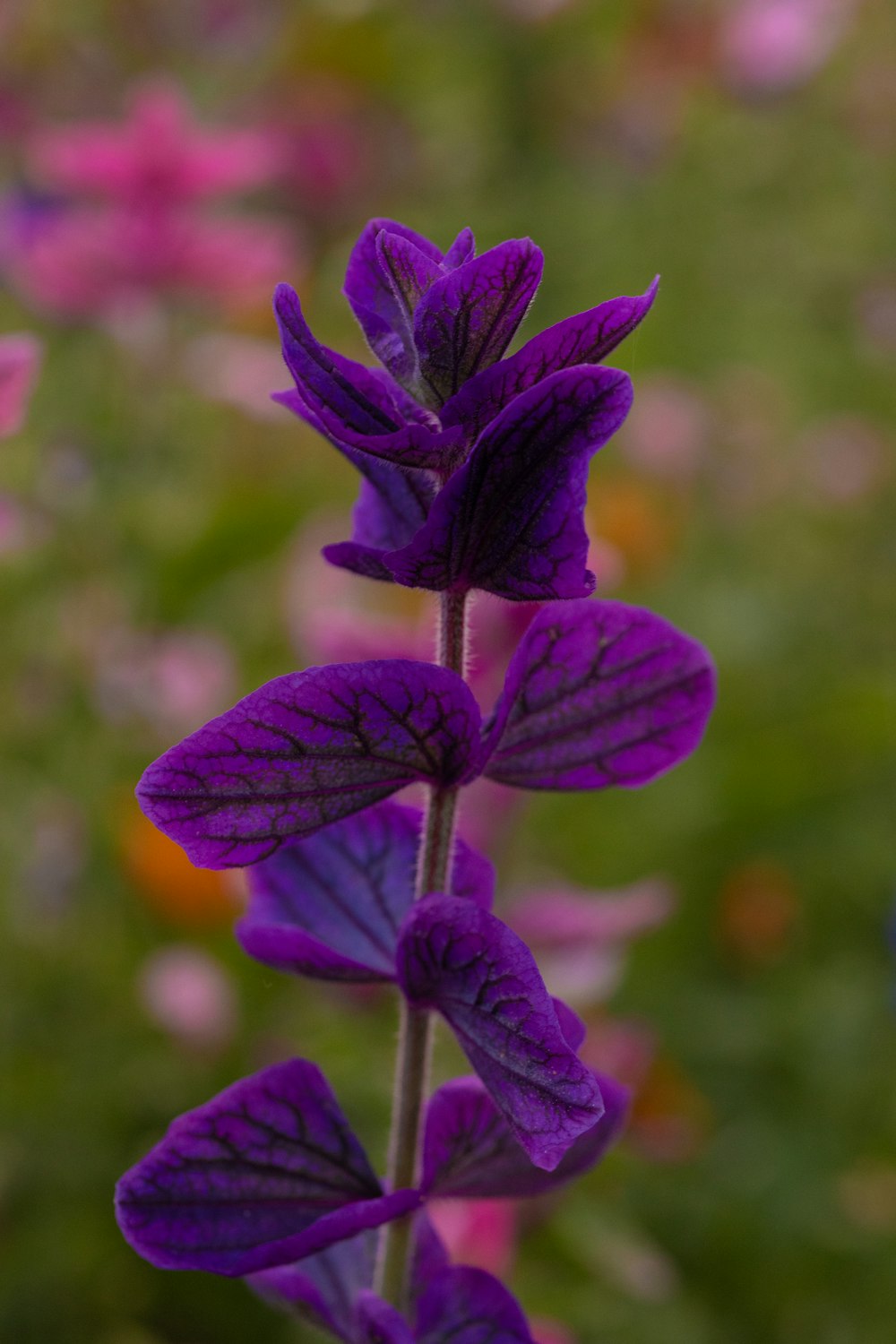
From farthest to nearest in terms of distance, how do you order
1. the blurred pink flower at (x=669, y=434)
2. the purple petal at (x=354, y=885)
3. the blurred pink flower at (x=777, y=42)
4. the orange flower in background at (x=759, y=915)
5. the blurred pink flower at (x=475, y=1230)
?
1. the blurred pink flower at (x=777, y=42)
2. the blurred pink flower at (x=669, y=434)
3. the orange flower in background at (x=759, y=915)
4. the blurred pink flower at (x=475, y=1230)
5. the purple petal at (x=354, y=885)

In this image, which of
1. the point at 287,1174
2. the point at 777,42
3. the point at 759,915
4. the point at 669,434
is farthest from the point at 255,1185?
the point at 777,42

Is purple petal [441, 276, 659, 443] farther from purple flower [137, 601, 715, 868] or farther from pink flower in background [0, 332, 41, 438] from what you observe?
pink flower in background [0, 332, 41, 438]

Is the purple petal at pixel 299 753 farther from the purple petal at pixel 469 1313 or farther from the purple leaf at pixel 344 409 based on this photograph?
the purple petal at pixel 469 1313

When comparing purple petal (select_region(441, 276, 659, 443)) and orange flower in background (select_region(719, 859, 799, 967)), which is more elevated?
purple petal (select_region(441, 276, 659, 443))

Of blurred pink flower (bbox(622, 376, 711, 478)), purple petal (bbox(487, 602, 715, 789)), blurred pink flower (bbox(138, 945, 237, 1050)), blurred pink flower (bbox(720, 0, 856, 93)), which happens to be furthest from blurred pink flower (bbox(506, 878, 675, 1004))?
blurred pink flower (bbox(720, 0, 856, 93))

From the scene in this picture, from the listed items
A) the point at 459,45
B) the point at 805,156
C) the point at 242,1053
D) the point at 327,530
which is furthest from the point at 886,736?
the point at 459,45

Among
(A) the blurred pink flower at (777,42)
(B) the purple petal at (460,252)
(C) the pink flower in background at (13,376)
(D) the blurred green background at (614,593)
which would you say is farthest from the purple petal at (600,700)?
(A) the blurred pink flower at (777,42)
